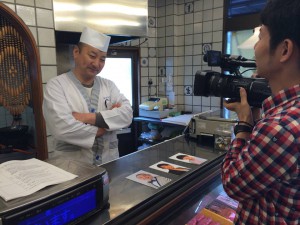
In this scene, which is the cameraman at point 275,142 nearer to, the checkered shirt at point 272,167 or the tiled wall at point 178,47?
the checkered shirt at point 272,167

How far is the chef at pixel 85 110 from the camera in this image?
4.74ft

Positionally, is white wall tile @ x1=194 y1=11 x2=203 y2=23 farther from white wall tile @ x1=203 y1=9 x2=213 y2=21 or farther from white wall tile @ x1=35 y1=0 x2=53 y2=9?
white wall tile @ x1=35 y1=0 x2=53 y2=9

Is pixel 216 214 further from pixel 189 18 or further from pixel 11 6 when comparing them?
pixel 189 18

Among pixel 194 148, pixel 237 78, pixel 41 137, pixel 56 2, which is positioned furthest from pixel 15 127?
pixel 237 78

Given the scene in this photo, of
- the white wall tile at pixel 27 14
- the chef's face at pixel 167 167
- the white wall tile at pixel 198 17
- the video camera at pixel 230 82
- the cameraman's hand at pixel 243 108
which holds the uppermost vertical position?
the white wall tile at pixel 198 17

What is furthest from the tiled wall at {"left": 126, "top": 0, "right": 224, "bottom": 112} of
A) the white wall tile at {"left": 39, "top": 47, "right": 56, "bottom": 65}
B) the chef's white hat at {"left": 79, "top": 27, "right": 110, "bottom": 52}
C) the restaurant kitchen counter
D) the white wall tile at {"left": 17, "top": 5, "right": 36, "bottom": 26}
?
the restaurant kitchen counter

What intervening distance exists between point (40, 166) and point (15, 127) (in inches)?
69.8

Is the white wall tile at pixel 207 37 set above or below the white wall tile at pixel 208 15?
below

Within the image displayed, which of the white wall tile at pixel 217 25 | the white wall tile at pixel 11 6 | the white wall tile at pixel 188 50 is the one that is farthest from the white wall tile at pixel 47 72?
the white wall tile at pixel 217 25

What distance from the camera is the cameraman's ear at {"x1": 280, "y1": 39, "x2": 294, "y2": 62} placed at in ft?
1.93

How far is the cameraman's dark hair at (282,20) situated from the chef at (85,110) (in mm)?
1102

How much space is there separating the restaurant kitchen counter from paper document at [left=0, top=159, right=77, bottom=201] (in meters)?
0.17

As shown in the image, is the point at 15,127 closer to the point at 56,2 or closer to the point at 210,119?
the point at 56,2

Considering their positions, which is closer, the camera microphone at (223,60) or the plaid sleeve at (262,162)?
the plaid sleeve at (262,162)
